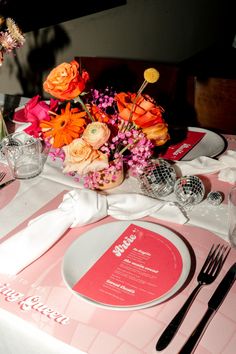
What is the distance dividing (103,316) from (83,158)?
0.35 meters

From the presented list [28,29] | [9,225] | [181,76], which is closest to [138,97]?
[9,225]

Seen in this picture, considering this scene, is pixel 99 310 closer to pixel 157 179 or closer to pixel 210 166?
pixel 157 179

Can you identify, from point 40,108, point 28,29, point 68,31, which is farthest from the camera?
point 68,31

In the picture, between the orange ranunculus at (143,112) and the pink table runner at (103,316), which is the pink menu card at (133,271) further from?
the orange ranunculus at (143,112)

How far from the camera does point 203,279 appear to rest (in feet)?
2.18

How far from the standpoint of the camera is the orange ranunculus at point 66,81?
0.81 metres

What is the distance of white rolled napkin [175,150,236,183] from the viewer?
3.19ft

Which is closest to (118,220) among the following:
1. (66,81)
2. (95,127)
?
(95,127)

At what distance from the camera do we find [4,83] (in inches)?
96.7

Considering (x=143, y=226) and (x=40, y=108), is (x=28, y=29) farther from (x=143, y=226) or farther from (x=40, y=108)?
(x=143, y=226)

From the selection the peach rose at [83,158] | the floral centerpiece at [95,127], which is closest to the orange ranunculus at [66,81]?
the floral centerpiece at [95,127]

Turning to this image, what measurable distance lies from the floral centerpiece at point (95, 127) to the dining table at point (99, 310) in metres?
0.14

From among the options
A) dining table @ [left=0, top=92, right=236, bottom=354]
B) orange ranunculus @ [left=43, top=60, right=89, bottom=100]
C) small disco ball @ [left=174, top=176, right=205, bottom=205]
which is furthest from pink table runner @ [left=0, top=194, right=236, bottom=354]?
orange ranunculus @ [left=43, top=60, right=89, bottom=100]

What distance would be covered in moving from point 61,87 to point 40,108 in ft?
0.40
